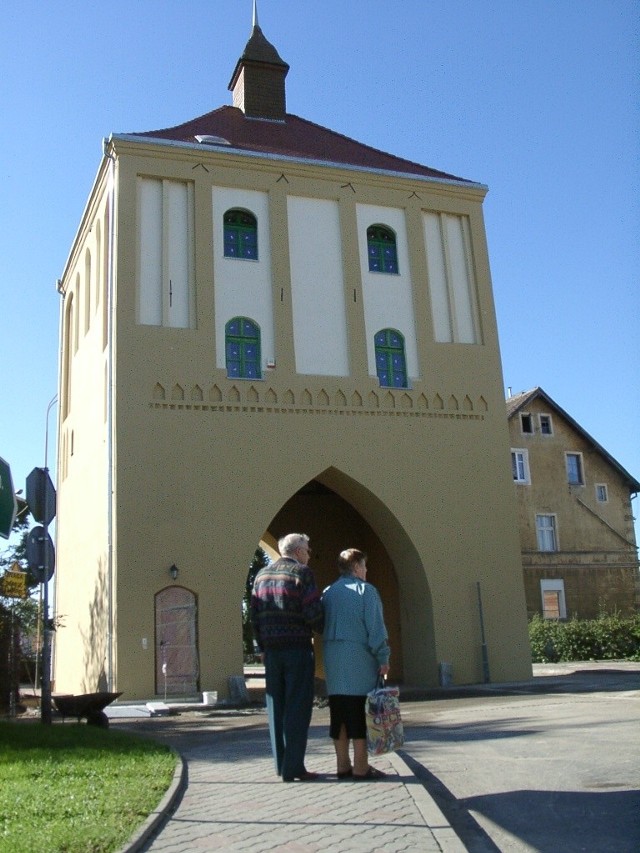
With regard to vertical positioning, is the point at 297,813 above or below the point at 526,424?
below

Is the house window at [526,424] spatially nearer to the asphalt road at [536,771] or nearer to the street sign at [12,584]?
the asphalt road at [536,771]

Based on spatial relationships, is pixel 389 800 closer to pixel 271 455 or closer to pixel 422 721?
pixel 422 721

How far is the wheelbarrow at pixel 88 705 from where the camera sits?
11.9 meters

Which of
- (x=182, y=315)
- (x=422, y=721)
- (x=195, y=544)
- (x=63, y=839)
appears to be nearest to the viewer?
(x=63, y=839)

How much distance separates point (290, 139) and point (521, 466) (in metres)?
17.1

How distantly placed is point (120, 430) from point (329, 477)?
17.0ft

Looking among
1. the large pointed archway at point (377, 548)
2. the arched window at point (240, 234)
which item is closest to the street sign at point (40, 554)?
the large pointed archway at point (377, 548)

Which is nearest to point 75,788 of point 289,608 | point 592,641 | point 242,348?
point 289,608

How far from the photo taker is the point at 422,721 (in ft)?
42.2

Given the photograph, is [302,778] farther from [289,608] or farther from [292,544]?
[292,544]

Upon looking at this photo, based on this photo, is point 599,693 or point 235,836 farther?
point 599,693

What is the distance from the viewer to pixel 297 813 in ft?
19.1

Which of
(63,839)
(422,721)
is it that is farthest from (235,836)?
(422,721)

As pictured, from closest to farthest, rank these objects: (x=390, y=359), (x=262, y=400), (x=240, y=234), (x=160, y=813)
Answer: (x=160, y=813)
(x=262, y=400)
(x=240, y=234)
(x=390, y=359)
